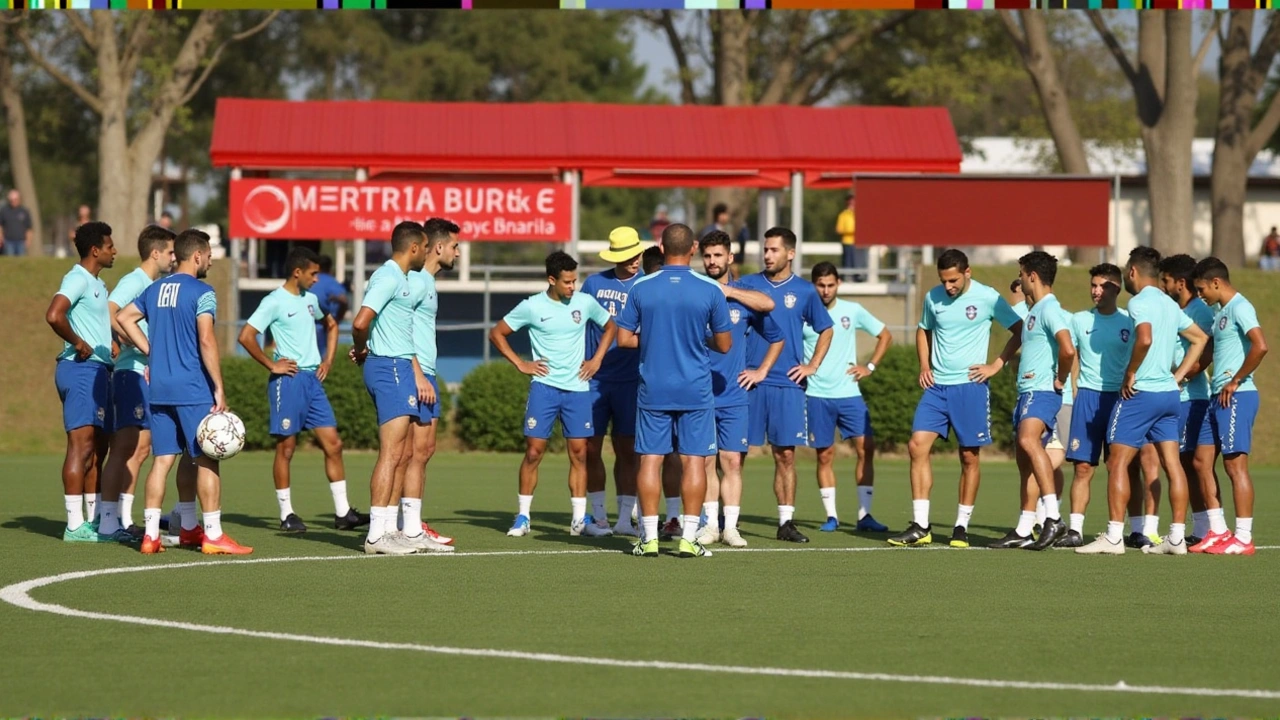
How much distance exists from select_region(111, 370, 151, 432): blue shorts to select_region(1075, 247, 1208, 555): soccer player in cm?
675

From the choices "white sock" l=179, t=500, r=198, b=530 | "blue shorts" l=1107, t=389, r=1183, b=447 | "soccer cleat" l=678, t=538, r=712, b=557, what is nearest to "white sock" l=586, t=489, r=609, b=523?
"soccer cleat" l=678, t=538, r=712, b=557

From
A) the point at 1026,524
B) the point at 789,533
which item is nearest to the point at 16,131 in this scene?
the point at 789,533

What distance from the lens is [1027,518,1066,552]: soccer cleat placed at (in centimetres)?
1277

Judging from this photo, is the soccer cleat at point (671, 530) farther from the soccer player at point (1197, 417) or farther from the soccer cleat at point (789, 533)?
the soccer player at point (1197, 417)

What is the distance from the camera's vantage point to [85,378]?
12.7 m

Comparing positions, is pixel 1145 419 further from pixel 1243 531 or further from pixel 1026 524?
pixel 1026 524

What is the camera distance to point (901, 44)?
45.7m

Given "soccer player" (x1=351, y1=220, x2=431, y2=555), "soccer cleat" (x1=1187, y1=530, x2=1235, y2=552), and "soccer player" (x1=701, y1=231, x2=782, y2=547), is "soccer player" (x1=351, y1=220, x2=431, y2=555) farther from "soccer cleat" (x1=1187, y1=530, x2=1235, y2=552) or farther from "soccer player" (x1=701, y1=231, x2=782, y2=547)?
"soccer cleat" (x1=1187, y1=530, x2=1235, y2=552)

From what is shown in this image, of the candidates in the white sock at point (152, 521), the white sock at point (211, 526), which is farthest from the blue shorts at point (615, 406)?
the white sock at point (152, 521)

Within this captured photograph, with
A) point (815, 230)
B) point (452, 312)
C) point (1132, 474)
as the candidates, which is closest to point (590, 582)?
point (1132, 474)

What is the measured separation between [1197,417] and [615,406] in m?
4.29

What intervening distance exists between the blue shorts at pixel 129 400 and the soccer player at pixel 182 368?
768 mm

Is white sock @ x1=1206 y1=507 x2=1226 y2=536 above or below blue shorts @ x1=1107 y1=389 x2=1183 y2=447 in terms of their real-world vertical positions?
below

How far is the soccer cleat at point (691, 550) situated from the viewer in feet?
38.9
